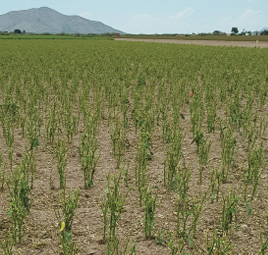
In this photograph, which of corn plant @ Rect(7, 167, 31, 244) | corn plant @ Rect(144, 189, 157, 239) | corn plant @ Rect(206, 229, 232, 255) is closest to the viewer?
corn plant @ Rect(206, 229, 232, 255)

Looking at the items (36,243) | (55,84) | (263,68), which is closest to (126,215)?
(36,243)

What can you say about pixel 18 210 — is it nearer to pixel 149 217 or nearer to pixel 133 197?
pixel 149 217

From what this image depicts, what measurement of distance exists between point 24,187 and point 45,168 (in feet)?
4.61

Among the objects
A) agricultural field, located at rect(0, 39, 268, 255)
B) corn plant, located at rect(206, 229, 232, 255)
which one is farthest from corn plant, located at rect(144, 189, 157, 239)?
corn plant, located at rect(206, 229, 232, 255)

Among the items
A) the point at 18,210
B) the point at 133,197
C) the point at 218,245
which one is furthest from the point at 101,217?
the point at 218,245

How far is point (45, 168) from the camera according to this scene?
15.6 ft

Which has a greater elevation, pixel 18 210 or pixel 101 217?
pixel 18 210

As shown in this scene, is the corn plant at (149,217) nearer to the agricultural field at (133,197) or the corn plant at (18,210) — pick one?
the agricultural field at (133,197)

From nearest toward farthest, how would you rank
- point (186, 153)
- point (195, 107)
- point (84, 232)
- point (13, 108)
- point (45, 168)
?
point (84, 232), point (45, 168), point (186, 153), point (13, 108), point (195, 107)

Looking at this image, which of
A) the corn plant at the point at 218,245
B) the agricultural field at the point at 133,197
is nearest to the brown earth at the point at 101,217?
the agricultural field at the point at 133,197

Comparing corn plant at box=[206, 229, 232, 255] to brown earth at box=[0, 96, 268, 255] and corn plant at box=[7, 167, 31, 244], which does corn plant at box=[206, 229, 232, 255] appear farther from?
Answer: corn plant at box=[7, 167, 31, 244]

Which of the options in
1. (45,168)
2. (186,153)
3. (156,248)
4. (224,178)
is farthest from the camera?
(186,153)

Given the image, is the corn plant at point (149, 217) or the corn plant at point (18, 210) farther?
the corn plant at point (149, 217)

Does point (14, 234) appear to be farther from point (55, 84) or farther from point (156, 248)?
point (55, 84)
